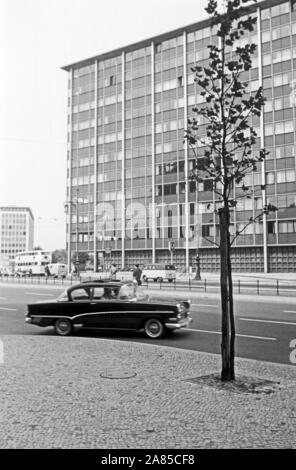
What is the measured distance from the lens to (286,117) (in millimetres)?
58969

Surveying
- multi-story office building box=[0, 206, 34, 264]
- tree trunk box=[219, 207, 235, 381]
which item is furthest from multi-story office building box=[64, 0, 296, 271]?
tree trunk box=[219, 207, 235, 381]

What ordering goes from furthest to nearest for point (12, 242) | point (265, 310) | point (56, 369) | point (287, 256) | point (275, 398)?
point (12, 242) → point (287, 256) → point (265, 310) → point (56, 369) → point (275, 398)

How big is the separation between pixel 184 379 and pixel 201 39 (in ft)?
220

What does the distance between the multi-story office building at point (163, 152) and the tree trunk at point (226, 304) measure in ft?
158

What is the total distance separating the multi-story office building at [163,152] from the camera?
193 ft

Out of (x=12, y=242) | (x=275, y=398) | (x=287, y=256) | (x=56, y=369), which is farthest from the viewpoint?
(x=12, y=242)

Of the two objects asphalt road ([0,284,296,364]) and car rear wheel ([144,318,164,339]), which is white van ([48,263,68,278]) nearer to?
asphalt road ([0,284,296,364])

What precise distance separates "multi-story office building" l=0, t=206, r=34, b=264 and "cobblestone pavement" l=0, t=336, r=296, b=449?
2624 inches

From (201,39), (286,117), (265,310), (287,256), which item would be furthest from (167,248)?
(265,310)

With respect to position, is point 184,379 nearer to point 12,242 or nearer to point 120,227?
point 120,227

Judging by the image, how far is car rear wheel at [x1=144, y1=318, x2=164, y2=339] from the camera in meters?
11.4

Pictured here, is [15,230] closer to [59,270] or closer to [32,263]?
[32,263]

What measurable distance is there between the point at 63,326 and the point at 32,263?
64.7 metres

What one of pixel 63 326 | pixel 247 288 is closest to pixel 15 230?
pixel 247 288
